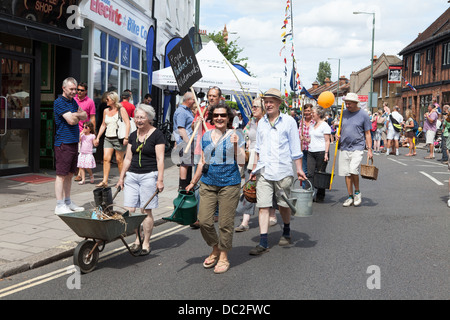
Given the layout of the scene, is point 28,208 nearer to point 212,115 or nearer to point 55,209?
point 55,209

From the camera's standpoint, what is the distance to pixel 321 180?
31.4ft

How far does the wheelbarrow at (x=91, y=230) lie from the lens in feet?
16.3

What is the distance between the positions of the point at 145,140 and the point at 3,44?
20.8 feet

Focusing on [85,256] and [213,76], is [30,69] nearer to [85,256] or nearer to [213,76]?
[213,76]

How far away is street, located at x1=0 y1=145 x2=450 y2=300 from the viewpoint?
184 inches

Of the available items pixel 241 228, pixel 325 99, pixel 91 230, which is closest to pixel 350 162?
pixel 325 99

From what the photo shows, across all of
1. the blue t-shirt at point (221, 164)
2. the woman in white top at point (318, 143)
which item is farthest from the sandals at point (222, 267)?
the woman in white top at point (318, 143)

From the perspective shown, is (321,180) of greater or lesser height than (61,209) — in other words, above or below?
above

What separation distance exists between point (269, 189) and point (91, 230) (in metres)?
2.19

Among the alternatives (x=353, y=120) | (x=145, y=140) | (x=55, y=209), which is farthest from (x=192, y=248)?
(x=353, y=120)

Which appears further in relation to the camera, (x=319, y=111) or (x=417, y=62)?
(x=417, y=62)

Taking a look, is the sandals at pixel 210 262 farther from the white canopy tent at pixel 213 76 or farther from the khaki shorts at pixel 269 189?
the white canopy tent at pixel 213 76

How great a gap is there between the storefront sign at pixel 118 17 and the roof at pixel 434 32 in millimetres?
25571
